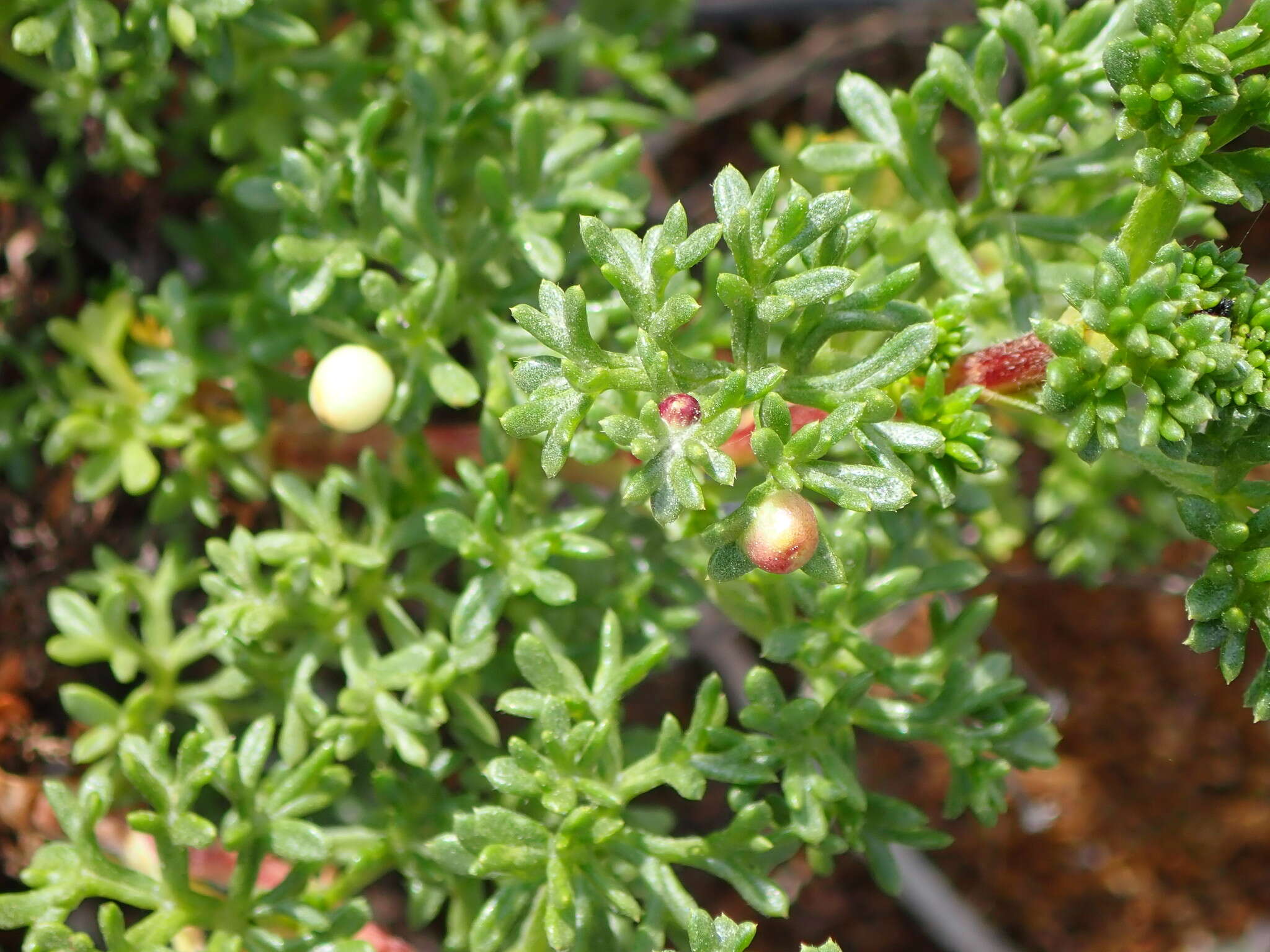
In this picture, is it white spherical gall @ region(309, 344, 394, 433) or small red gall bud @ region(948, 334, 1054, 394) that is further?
white spherical gall @ region(309, 344, 394, 433)

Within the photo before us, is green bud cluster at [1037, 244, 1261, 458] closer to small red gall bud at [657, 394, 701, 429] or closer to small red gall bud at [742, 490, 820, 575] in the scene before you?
small red gall bud at [742, 490, 820, 575]

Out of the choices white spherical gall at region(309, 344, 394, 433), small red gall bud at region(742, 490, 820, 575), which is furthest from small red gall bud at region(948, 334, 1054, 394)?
white spherical gall at region(309, 344, 394, 433)

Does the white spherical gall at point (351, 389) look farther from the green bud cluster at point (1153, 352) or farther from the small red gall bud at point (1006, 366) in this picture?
the green bud cluster at point (1153, 352)

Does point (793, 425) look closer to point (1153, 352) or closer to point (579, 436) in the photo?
point (579, 436)

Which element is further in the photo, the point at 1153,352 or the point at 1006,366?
the point at 1006,366

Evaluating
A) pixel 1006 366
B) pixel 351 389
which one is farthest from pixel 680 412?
pixel 351 389

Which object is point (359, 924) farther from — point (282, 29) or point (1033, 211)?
point (1033, 211)

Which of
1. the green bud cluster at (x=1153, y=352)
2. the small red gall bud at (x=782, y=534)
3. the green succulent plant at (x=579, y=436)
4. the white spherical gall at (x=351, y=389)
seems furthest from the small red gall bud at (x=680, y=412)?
the white spherical gall at (x=351, y=389)
